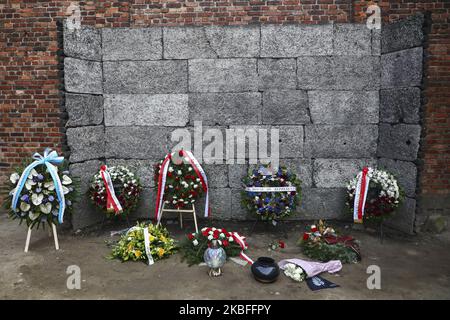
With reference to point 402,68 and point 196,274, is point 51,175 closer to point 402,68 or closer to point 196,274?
point 196,274

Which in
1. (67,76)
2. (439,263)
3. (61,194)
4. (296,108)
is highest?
(67,76)

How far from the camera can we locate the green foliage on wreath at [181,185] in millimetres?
5332

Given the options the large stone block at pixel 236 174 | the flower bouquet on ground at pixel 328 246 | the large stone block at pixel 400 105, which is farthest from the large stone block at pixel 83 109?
the large stone block at pixel 400 105

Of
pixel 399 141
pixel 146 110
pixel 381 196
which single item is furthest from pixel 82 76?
pixel 399 141

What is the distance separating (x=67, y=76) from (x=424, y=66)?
16.9 feet

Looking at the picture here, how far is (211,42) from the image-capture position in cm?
579

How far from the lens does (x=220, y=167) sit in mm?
5945

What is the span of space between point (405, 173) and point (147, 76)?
14.3 feet

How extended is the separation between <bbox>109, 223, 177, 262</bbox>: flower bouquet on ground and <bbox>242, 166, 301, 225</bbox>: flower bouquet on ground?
1.34m

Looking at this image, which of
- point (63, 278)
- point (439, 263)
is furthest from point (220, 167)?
point (439, 263)

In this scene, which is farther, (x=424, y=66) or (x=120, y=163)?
(x=120, y=163)

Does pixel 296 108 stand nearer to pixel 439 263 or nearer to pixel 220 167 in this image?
pixel 220 167

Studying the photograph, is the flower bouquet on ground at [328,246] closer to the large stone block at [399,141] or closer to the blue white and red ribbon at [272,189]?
the blue white and red ribbon at [272,189]

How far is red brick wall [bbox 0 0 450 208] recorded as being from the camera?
617 cm
